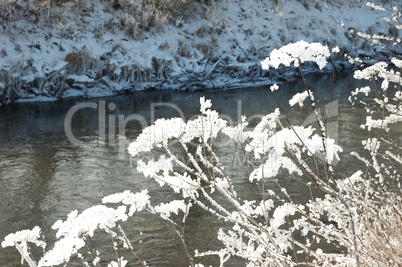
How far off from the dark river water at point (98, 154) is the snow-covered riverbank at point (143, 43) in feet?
2.55

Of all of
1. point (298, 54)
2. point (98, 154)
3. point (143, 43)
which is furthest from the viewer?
point (143, 43)

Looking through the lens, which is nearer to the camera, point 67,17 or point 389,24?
point 67,17

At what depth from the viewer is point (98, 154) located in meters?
6.77

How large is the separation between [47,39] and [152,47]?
2996 mm

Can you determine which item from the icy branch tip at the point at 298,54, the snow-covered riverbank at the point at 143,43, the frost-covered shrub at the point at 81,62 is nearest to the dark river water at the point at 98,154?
the snow-covered riverbank at the point at 143,43

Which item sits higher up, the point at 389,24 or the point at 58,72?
the point at 389,24

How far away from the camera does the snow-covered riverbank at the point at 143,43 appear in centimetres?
1132

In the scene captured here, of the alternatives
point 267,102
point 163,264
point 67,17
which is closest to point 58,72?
point 67,17

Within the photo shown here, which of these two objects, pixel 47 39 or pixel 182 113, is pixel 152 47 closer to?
pixel 47 39

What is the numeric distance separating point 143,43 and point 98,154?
24.4ft

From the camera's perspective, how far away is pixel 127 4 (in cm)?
1447

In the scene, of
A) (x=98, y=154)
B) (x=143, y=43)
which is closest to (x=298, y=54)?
(x=98, y=154)

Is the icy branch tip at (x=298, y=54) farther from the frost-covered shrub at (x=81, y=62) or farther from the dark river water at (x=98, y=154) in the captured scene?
the frost-covered shrub at (x=81, y=62)

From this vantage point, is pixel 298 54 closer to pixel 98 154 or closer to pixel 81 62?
pixel 98 154
